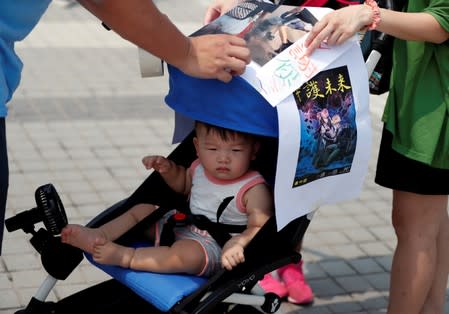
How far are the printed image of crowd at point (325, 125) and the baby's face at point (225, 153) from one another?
30 cm

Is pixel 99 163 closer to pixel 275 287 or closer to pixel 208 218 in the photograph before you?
pixel 275 287

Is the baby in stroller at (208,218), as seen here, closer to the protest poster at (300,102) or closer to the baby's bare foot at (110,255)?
the baby's bare foot at (110,255)

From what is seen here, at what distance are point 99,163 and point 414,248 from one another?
2.50 metres

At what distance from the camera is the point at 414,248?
11.0 feet

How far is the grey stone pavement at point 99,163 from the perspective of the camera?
13.4 feet

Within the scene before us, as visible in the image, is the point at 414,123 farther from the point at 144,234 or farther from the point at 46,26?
the point at 46,26

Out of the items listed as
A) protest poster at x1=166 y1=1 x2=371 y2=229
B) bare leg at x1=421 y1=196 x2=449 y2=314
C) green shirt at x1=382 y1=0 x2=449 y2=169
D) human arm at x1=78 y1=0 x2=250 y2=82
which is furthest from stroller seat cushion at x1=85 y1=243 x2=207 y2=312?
bare leg at x1=421 y1=196 x2=449 y2=314

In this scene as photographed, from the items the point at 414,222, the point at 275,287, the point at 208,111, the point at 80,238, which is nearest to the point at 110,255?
the point at 80,238

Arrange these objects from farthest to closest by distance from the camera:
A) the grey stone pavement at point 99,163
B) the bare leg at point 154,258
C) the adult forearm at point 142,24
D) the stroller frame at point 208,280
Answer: the grey stone pavement at point 99,163 → the bare leg at point 154,258 → the stroller frame at point 208,280 → the adult forearm at point 142,24

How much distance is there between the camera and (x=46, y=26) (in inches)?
327

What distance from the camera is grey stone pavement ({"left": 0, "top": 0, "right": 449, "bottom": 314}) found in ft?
13.4

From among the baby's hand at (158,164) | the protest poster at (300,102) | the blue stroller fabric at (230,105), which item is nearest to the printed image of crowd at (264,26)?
the protest poster at (300,102)

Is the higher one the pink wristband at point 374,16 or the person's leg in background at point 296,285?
the pink wristband at point 374,16

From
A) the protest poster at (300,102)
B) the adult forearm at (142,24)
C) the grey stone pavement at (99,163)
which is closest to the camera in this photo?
the adult forearm at (142,24)
